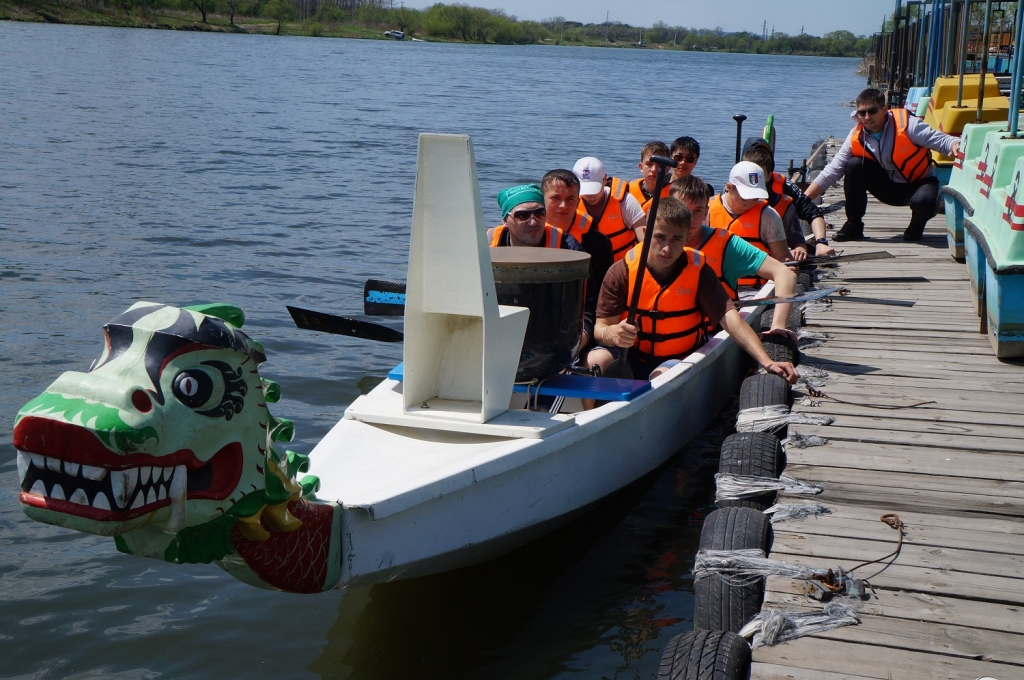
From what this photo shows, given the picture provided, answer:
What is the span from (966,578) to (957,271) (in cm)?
440

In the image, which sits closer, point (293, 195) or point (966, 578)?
point (966, 578)

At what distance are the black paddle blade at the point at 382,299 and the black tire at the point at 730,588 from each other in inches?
82.8

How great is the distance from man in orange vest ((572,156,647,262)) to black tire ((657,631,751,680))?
3.39m

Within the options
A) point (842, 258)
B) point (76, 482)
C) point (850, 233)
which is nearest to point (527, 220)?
point (76, 482)

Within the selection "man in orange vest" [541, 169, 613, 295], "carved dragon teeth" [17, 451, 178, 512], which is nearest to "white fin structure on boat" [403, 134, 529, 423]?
"carved dragon teeth" [17, 451, 178, 512]

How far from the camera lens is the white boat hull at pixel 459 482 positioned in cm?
314

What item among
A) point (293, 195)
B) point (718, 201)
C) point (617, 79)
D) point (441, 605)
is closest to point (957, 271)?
point (718, 201)

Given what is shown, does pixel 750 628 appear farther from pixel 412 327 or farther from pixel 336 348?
pixel 336 348

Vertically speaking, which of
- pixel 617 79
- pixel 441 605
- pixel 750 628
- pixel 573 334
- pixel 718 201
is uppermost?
pixel 617 79

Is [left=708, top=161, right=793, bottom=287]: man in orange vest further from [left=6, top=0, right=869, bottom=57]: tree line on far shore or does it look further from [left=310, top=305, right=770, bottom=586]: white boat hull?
[left=6, top=0, right=869, bottom=57]: tree line on far shore

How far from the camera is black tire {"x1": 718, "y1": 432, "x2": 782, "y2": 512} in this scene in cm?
365

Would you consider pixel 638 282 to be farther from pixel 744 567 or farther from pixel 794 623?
pixel 794 623

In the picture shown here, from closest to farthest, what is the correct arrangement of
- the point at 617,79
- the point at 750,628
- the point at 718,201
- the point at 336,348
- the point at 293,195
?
the point at 750,628 → the point at 718,201 → the point at 336,348 → the point at 293,195 → the point at 617,79

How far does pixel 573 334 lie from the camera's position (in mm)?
4008
